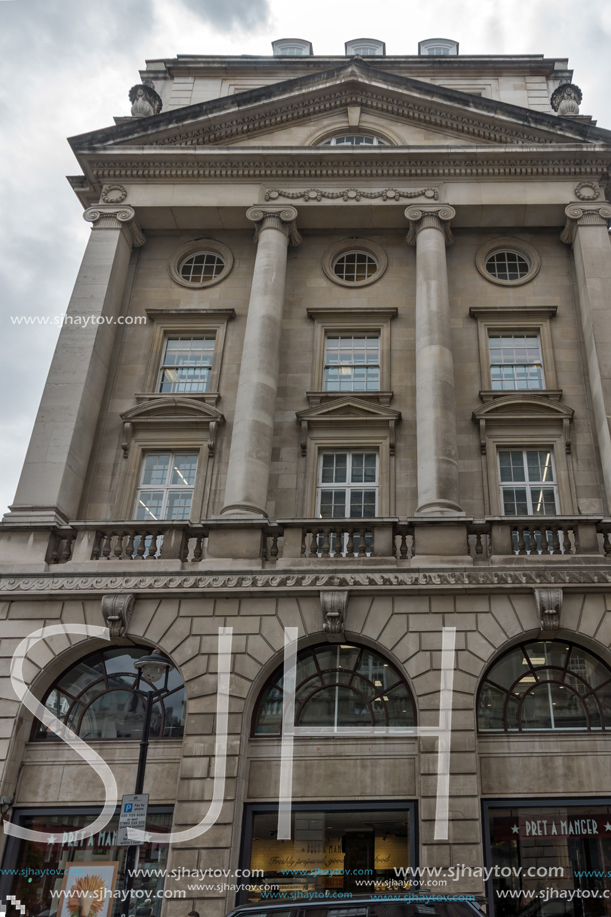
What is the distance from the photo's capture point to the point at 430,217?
24422 mm

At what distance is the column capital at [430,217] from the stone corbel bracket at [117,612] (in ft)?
47.0

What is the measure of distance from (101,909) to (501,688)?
951 centimetres

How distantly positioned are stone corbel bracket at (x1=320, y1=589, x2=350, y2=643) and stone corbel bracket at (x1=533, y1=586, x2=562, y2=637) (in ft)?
14.0

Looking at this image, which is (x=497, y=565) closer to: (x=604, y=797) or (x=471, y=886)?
(x=604, y=797)

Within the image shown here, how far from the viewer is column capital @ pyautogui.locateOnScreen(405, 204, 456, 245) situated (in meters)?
24.4

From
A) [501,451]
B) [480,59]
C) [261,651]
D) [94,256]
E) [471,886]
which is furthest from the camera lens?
[480,59]

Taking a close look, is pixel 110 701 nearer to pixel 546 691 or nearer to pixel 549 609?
pixel 546 691

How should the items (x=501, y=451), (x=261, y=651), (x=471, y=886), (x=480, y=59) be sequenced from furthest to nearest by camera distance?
(x=480, y=59) < (x=501, y=451) < (x=261, y=651) < (x=471, y=886)

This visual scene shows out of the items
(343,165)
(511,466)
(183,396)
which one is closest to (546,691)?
(511,466)

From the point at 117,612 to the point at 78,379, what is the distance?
7.28 meters

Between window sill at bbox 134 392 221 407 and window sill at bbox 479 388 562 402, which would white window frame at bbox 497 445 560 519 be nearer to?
window sill at bbox 479 388 562 402

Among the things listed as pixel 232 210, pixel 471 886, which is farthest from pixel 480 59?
pixel 471 886

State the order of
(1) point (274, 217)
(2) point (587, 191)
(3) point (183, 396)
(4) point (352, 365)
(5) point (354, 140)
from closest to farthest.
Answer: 1. (3) point (183, 396)
2. (4) point (352, 365)
3. (2) point (587, 191)
4. (1) point (274, 217)
5. (5) point (354, 140)

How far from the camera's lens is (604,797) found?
16.5m
